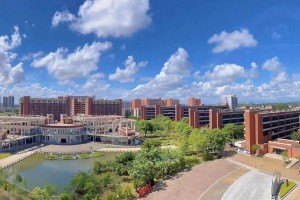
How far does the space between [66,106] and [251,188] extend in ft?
→ 266

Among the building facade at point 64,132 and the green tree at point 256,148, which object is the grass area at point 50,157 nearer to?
the building facade at point 64,132

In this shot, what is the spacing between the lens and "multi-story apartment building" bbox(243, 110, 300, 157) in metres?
40.4

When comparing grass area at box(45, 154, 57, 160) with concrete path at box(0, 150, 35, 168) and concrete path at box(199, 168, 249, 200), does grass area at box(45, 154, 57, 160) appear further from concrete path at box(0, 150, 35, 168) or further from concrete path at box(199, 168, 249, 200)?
concrete path at box(199, 168, 249, 200)

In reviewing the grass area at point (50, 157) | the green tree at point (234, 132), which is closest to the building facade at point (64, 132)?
the grass area at point (50, 157)

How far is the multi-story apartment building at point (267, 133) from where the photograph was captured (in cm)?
4041

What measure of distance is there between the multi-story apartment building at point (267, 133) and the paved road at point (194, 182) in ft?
25.7

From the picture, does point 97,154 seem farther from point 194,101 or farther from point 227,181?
point 194,101

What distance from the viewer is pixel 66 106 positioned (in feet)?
328

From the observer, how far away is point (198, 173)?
34375 mm

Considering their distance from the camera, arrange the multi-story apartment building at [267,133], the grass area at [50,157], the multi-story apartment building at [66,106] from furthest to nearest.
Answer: the multi-story apartment building at [66,106], the grass area at [50,157], the multi-story apartment building at [267,133]

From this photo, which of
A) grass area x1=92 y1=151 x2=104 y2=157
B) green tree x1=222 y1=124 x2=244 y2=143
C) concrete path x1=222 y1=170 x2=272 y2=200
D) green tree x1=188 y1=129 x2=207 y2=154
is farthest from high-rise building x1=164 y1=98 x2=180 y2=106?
concrete path x1=222 y1=170 x2=272 y2=200

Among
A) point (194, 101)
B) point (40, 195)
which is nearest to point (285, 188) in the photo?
point (40, 195)

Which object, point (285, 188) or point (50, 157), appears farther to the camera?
point (50, 157)

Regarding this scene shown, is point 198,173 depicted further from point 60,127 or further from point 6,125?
point 6,125
